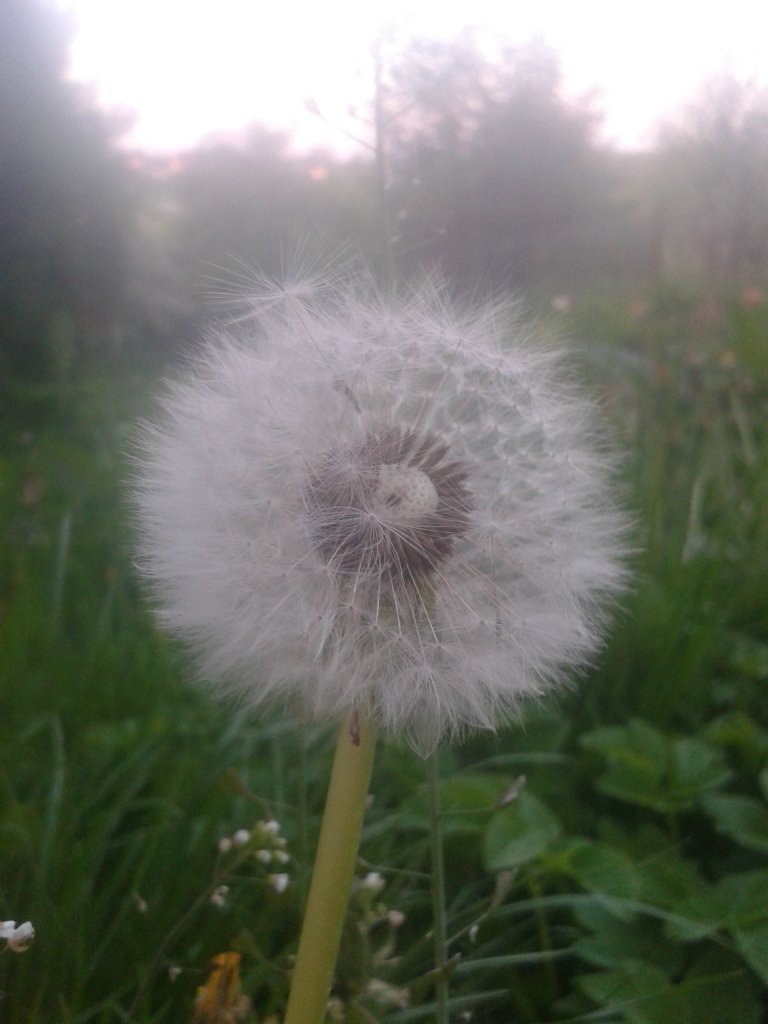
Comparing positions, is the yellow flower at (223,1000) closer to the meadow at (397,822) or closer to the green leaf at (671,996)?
the meadow at (397,822)

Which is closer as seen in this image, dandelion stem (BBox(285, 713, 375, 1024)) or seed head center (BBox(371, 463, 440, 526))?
dandelion stem (BBox(285, 713, 375, 1024))

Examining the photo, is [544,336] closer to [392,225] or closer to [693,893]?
[392,225]

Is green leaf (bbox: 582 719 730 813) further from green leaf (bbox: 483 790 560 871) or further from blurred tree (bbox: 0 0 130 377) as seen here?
blurred tree (bbox: 0 0 130 377)

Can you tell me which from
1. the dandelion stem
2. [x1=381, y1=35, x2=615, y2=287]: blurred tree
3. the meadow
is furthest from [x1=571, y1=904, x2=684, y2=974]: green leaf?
[x1=381, y1=35, x2=615, y2=287]: blurred tree

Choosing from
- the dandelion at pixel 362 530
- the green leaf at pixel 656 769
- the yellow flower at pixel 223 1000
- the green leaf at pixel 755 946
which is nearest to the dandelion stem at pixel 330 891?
the dandelion at pixel 362 530

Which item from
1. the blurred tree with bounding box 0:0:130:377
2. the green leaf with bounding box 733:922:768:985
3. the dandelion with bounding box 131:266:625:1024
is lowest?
the green leaf with bounding box 733:922:768:985
